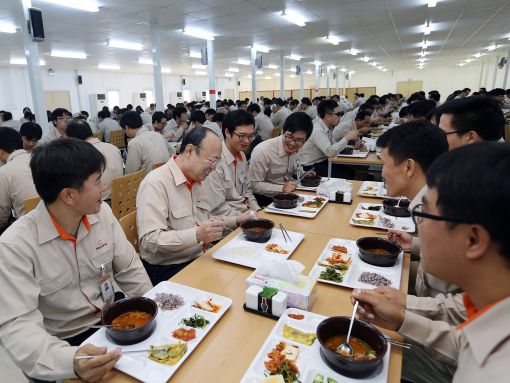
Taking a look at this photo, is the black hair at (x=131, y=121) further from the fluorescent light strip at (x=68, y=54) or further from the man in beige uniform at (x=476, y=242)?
the fluorescent light strip at (x=68, y=54)

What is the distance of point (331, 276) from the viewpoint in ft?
4.89

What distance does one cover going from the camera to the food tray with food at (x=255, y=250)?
5.44 feet

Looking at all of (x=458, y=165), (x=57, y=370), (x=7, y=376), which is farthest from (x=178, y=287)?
(x=7, y=376)

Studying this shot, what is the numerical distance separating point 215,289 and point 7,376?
173 cm

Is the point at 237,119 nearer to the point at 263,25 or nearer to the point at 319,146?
the point at 319,146

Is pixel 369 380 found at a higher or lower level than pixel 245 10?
lower

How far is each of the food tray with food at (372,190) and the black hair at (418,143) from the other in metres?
1.09

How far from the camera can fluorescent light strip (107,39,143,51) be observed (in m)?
8.86

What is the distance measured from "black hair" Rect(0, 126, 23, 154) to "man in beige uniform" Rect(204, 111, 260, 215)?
74.0 inches

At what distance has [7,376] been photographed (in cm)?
210

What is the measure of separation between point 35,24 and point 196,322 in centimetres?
560

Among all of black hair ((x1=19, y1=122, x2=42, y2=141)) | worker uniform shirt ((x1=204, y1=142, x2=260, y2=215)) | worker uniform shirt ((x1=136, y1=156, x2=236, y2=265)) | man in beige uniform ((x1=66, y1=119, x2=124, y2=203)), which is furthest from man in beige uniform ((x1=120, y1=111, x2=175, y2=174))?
worker uniform shirt ((x1=136, y1=156, x2=236, y2=265))

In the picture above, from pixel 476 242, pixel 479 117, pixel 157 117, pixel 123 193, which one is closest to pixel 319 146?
pixel 479 117

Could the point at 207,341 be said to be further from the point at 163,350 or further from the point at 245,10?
the point at 245,10
